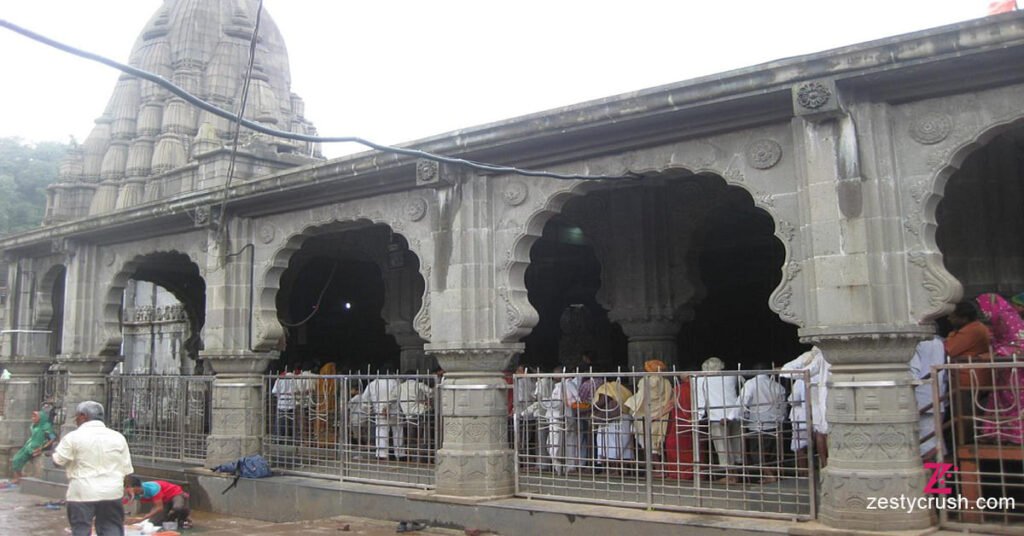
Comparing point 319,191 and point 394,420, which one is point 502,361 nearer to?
point 394,420

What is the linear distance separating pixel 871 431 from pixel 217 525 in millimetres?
7118

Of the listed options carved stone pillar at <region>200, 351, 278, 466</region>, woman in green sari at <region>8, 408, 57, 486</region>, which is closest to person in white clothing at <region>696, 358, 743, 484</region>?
carved stone pillar at <region>200, 351, 278, 466</region>

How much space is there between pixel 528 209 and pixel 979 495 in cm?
466

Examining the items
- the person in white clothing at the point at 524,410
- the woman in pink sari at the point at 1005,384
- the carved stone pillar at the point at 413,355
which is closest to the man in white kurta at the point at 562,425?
the person in white clothing at the point at 524,410

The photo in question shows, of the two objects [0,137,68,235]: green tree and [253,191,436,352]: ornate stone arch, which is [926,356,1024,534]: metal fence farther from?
[0,137,68,235]: green tree

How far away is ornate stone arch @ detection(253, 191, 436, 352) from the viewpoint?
9.50 m

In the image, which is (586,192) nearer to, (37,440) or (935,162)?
(935,162)

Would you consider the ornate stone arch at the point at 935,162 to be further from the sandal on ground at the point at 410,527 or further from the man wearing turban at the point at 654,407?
the sandal on ground at the point at 410,527

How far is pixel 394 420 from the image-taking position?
412 inches

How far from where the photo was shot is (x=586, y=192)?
885 cm

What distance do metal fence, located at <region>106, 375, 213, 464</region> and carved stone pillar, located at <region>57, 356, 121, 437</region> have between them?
157 millimetres

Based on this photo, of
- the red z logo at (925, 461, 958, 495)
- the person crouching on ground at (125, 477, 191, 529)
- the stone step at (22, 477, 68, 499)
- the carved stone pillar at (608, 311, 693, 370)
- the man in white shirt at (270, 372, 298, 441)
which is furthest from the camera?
the stone step at (22, 477, 68, 499)

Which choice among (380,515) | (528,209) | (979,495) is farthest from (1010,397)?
(380,515)

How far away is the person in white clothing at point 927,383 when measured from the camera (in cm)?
679
